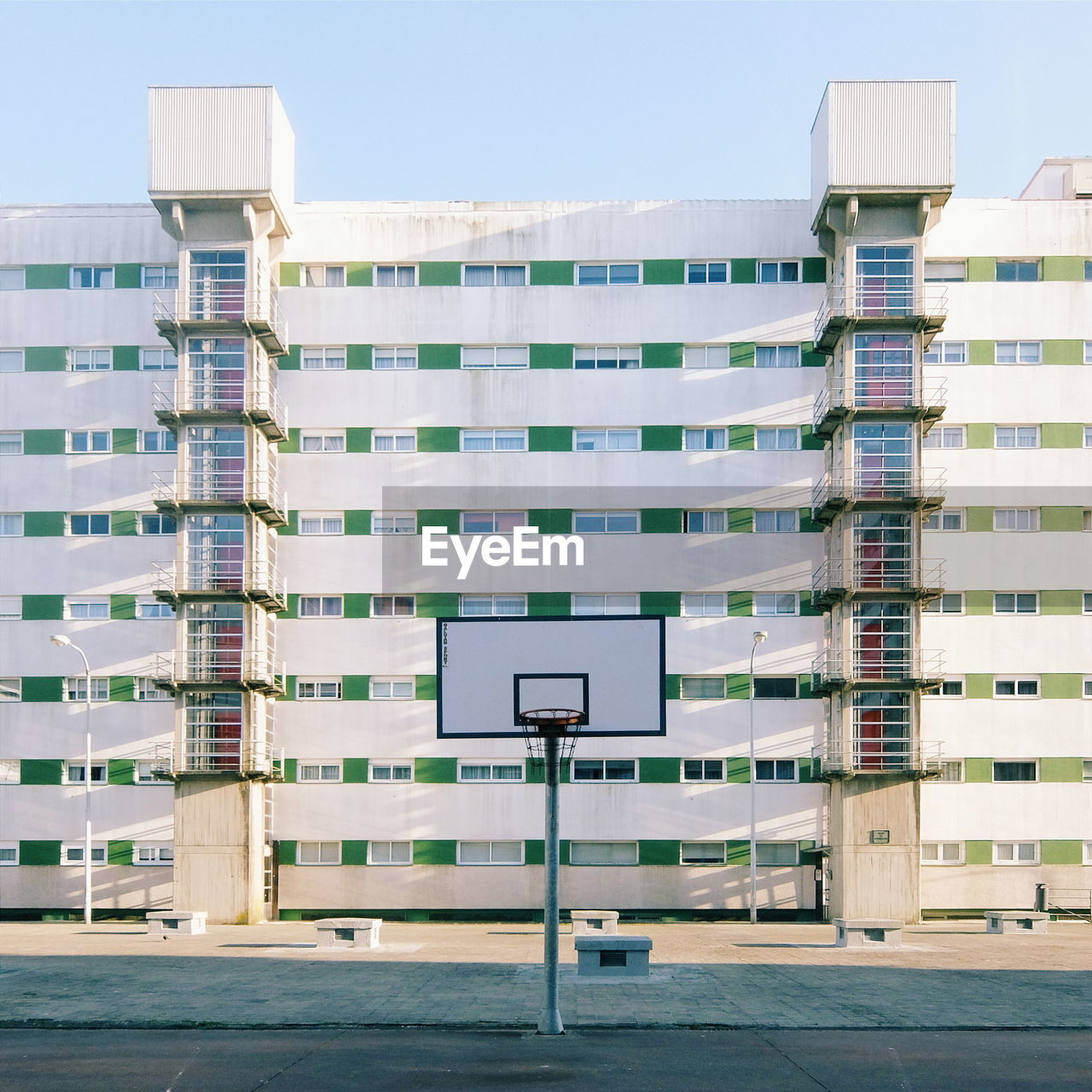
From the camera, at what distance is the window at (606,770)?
4441 centimetres

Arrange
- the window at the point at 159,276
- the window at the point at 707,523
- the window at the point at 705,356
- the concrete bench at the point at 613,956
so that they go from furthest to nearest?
the window at the point at 159,276 → the window at the point at 705,356 → the window at the point at 707,523 → the concrete bench at the point at 613,956

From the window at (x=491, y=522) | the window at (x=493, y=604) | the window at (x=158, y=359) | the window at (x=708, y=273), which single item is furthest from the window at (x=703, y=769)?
the window at (x=158, y=359)

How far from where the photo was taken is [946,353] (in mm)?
45312

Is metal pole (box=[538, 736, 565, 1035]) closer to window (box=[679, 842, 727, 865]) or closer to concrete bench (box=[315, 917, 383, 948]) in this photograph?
concrete bench (box=[315, 917, 383, 948])

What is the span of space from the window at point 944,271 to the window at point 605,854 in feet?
74.2

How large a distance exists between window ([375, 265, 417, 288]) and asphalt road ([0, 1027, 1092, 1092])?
99.3 ft

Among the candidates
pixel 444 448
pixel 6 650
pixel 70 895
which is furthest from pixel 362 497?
pixel 70 895

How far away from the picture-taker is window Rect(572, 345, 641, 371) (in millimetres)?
45719

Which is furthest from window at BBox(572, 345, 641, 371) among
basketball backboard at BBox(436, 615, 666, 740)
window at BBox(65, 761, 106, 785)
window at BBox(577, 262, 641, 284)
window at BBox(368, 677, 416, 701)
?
basketball backboard at BBox(436, 615, 666, 740)

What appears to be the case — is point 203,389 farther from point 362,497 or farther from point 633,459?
point 633,459

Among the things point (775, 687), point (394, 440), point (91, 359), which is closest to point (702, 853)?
point (775, 687)

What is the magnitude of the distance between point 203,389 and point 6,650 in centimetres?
1173

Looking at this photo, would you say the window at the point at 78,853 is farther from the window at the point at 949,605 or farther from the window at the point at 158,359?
the window at the point at 949,605

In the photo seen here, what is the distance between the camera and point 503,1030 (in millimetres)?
21641
